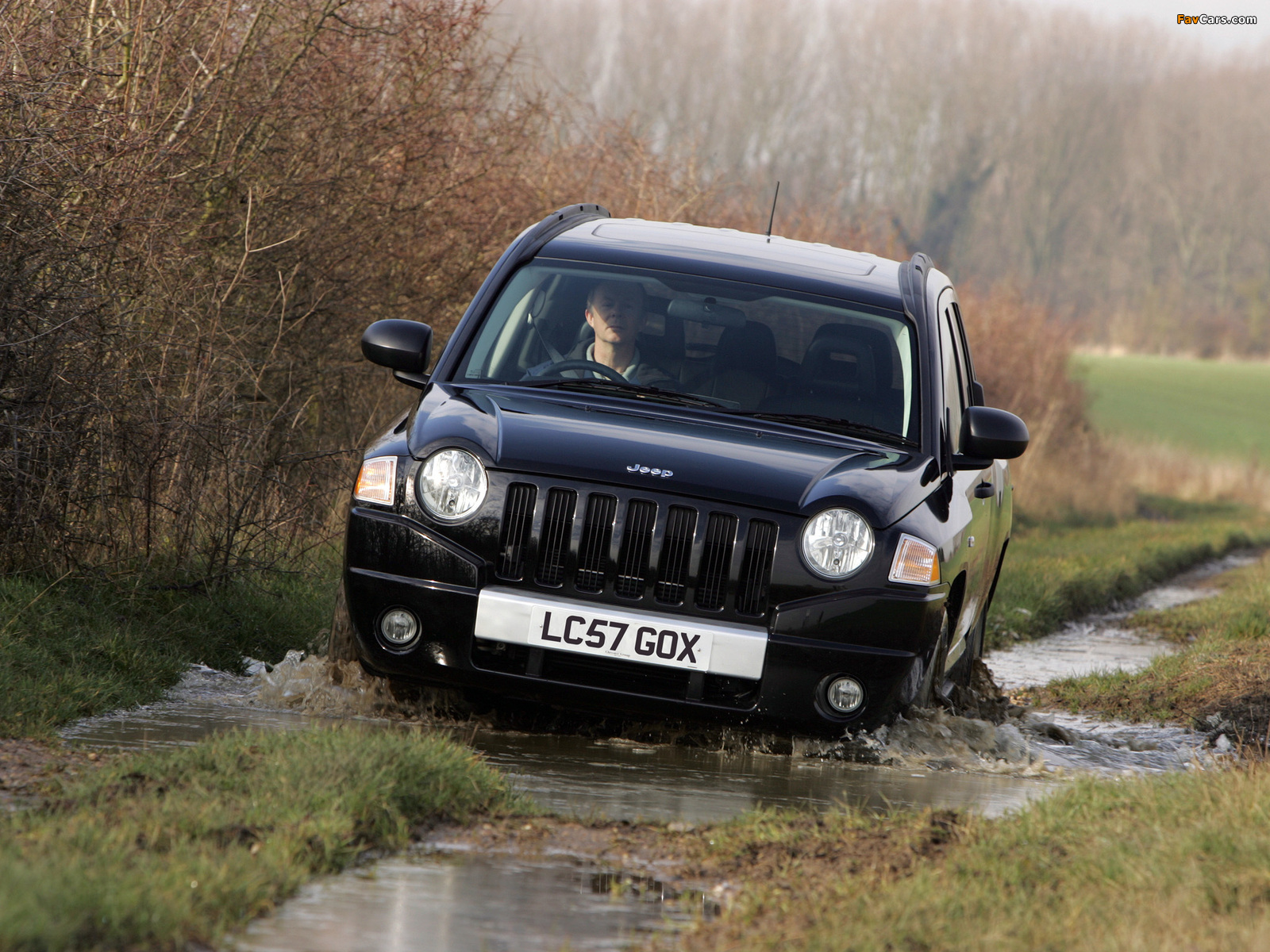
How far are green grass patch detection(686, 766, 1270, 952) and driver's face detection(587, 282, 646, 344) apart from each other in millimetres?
2683

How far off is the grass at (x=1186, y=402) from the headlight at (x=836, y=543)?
42470mm

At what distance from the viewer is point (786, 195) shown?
23031mm

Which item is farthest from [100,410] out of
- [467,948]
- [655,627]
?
[467,948]

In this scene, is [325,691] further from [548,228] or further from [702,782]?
[548,228]

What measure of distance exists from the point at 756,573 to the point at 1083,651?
718cm

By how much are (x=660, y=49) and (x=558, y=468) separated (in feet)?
239

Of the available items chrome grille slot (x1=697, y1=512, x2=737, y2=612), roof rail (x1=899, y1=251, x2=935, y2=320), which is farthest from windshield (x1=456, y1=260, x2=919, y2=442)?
chrome grille slot (x1=697, y1=512, x2=737, y2=612)

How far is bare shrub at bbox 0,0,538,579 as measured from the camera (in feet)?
23.3

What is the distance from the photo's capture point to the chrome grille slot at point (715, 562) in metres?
5.21

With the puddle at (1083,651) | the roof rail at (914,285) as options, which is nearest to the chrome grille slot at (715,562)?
the roof rail at (914,285)

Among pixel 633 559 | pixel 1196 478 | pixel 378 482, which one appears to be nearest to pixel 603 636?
pixel 633 559

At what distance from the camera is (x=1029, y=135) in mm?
88062

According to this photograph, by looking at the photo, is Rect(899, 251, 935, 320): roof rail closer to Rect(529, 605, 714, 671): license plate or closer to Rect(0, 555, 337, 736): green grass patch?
Rect(529, 605, 714, 671): license plate

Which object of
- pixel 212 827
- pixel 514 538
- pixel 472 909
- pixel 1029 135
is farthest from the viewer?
pixel 1029 135
